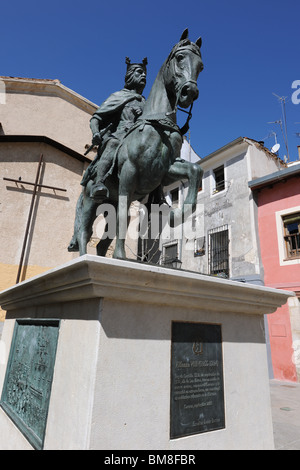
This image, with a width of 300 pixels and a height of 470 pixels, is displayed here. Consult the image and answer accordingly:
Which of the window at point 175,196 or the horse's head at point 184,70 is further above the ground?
the window at point 175,196

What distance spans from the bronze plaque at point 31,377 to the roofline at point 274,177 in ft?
35.8

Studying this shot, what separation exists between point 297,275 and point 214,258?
149 inches

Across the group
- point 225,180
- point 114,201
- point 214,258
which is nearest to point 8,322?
point 114,201

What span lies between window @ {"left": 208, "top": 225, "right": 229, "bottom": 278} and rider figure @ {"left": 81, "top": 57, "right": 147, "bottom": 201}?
10322 millimetres

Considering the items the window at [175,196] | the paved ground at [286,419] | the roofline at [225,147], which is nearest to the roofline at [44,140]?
the roofline at [225,147]

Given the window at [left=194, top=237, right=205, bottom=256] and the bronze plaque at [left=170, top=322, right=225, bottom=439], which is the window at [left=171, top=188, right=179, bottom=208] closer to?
the window at [left=194, top=237, right=205, bottom=256]

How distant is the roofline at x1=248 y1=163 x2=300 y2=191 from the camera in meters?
10.9

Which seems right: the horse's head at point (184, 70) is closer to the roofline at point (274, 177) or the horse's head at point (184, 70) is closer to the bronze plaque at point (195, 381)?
the bronze plaque at point (195, 381)

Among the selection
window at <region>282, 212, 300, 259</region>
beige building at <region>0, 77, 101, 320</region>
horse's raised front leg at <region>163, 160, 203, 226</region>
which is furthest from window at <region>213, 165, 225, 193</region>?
horse's raised front leg at <region>163, 160, 203, 226</region>

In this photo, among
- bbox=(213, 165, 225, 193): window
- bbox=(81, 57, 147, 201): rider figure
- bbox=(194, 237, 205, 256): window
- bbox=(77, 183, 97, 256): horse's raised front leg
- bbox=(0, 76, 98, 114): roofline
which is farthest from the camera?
bbox=(213, 165, 225, 193): window

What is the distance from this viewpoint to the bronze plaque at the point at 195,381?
1.77 metres

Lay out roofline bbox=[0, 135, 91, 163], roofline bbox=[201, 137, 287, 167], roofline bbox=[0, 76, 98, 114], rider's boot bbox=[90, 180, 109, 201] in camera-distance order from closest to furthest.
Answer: rider's boot bbox=[90, 180, 109, 201]
roofline bbox=[0, 135, 91, 163]
roofline bbox=[0, 76, 98, 114]
roofline bbox=[201, 137, 287, 167]

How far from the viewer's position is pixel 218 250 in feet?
43.5

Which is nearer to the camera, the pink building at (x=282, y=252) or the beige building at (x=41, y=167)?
the beige building at (x=41, y=167)
